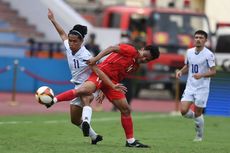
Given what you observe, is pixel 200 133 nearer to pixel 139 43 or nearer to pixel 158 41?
pixel 139 43

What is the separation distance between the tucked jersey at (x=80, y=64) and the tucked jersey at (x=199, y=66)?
319 centimetres

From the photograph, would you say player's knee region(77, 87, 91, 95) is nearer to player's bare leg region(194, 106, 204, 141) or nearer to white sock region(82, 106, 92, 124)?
white sock region(82, 106, 92, 124)

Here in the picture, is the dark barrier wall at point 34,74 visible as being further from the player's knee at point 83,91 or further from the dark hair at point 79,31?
the player's knee at point 83,91

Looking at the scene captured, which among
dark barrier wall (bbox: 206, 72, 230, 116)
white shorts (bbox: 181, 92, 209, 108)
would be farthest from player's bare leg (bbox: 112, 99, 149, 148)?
dark barrier wall (bbox: 206, 72, 230, 116)

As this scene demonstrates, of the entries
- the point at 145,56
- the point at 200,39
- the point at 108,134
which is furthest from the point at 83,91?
the point at 108,134

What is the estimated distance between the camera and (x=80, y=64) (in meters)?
15.7

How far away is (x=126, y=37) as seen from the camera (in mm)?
31312

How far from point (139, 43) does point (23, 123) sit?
7620mm

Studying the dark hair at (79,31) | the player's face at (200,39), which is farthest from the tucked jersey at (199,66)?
the dark hair at (79,31)

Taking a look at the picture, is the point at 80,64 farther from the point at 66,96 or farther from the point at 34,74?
the point at 34,74

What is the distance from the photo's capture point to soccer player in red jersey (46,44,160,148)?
15.3m

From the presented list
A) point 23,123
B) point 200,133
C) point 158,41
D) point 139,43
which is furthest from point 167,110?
point 200,133

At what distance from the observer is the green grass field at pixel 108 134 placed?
1512 centimetres

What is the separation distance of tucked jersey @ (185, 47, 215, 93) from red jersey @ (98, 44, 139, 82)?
9.55 ft
